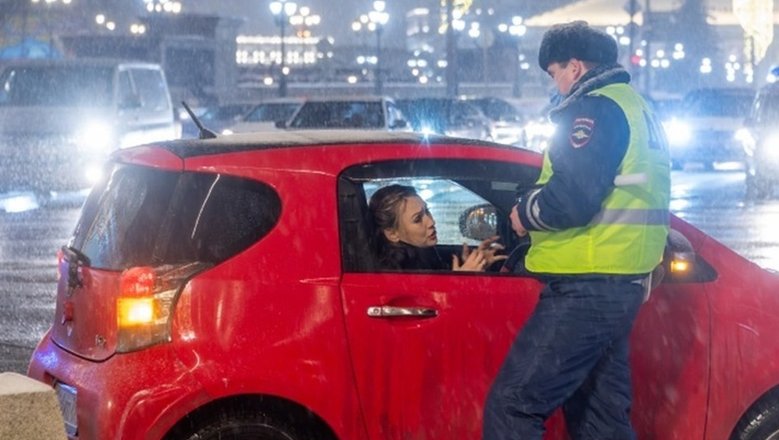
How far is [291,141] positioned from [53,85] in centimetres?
1852

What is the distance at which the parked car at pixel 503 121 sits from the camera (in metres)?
40.0

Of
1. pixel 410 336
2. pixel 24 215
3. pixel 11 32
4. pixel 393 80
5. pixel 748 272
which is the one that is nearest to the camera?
pixel 410 336

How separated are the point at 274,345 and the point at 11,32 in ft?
206

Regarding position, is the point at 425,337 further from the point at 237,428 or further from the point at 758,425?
the point at 758,425

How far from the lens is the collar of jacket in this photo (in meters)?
4.70

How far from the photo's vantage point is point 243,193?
200 inches

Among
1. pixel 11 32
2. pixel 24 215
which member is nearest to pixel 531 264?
pixel 24 215

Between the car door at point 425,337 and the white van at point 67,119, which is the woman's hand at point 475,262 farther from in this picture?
the white van at point 67,119

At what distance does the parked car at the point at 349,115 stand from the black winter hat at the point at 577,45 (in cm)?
1896

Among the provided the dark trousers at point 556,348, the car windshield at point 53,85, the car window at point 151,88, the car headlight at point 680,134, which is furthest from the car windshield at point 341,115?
the dark trousers at point 556,348

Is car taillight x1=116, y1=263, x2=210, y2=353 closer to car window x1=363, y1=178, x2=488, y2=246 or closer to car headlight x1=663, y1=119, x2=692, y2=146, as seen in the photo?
car window x1=363, y1=178, x2=488, y2=246

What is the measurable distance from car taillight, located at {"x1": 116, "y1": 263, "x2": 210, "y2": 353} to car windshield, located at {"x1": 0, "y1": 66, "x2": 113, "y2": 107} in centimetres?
1817

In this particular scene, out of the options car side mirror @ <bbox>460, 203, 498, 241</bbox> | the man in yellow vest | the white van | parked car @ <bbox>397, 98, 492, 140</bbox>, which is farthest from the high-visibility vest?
parked car @ <bbox>397, 98, 492, 140</bbox>

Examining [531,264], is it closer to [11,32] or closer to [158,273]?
[158,273]
